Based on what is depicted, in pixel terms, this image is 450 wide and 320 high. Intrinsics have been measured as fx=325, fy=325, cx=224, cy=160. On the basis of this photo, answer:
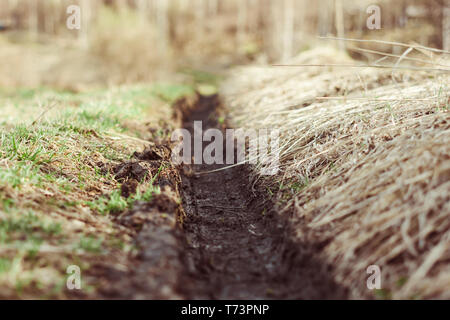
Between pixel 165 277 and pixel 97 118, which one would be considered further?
pixel 97 118

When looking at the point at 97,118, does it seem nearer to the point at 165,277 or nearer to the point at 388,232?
the point at 165,277

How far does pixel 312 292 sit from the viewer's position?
65.7 inches

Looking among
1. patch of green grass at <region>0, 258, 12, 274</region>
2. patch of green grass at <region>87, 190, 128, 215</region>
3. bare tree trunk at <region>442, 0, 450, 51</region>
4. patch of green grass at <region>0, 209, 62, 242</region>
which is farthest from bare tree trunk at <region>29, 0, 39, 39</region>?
patch of green grass at <region>0, 258, 12, 274</region>

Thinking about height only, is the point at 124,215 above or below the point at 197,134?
below

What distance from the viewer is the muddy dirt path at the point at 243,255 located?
1.72 metres

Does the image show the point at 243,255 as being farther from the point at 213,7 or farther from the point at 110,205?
the point at 213,7

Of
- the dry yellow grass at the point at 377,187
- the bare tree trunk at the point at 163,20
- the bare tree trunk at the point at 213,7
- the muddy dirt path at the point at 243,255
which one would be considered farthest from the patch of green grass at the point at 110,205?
the bare tree trunk at the point at 213,7

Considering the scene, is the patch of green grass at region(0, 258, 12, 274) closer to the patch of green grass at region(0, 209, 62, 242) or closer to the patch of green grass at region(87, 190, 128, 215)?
the patch of green grass at region(0, 209, 62, 242)

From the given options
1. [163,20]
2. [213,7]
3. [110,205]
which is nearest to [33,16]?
[213,7]

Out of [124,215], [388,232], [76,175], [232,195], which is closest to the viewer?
[388,232]

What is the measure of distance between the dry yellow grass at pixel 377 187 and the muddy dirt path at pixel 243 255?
13cm

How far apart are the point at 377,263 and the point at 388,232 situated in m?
0.19

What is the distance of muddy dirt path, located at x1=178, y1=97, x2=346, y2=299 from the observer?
1.72 meters
